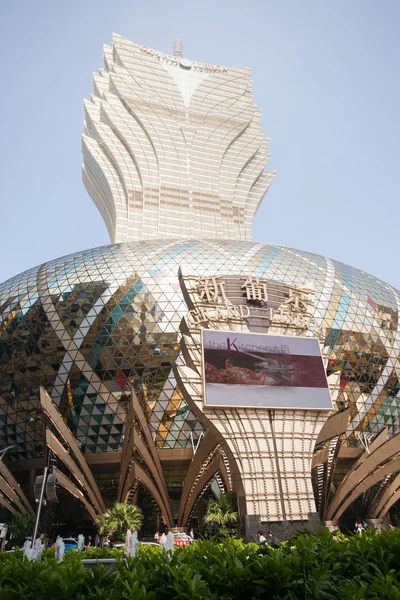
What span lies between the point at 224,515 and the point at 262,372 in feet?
29.2

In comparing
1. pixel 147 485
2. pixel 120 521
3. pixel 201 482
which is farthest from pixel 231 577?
pixel 147 485

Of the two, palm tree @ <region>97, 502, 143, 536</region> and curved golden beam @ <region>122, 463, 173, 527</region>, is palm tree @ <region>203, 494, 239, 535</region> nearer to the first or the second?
palm tree @ <region>97, 502, 143, 536</region>

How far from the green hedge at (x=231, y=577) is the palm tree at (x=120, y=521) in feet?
92.7

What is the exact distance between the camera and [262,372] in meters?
27.2

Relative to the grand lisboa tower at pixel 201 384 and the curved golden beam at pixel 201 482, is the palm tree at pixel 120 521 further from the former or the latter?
the curved golden beam at pixel 201 482

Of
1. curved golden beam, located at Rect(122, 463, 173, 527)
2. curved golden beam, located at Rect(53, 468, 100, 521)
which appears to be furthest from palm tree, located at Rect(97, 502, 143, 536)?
curved golden beam, located at Rect(53, 468, 100, 521)

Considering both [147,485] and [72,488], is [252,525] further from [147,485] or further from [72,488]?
[72,488]

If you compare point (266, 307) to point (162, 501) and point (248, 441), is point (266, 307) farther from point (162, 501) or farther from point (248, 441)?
point (162, 501)

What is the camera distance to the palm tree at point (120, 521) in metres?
32.2

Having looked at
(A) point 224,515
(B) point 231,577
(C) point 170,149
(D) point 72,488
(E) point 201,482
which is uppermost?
(C) point 170,149

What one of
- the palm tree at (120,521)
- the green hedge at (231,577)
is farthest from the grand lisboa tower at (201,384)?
the green hedge at (231,577)

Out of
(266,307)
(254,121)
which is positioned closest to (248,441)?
(266,307)

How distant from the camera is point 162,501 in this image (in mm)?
37750

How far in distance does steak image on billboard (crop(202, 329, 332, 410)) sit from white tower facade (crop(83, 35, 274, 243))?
2106 inches
